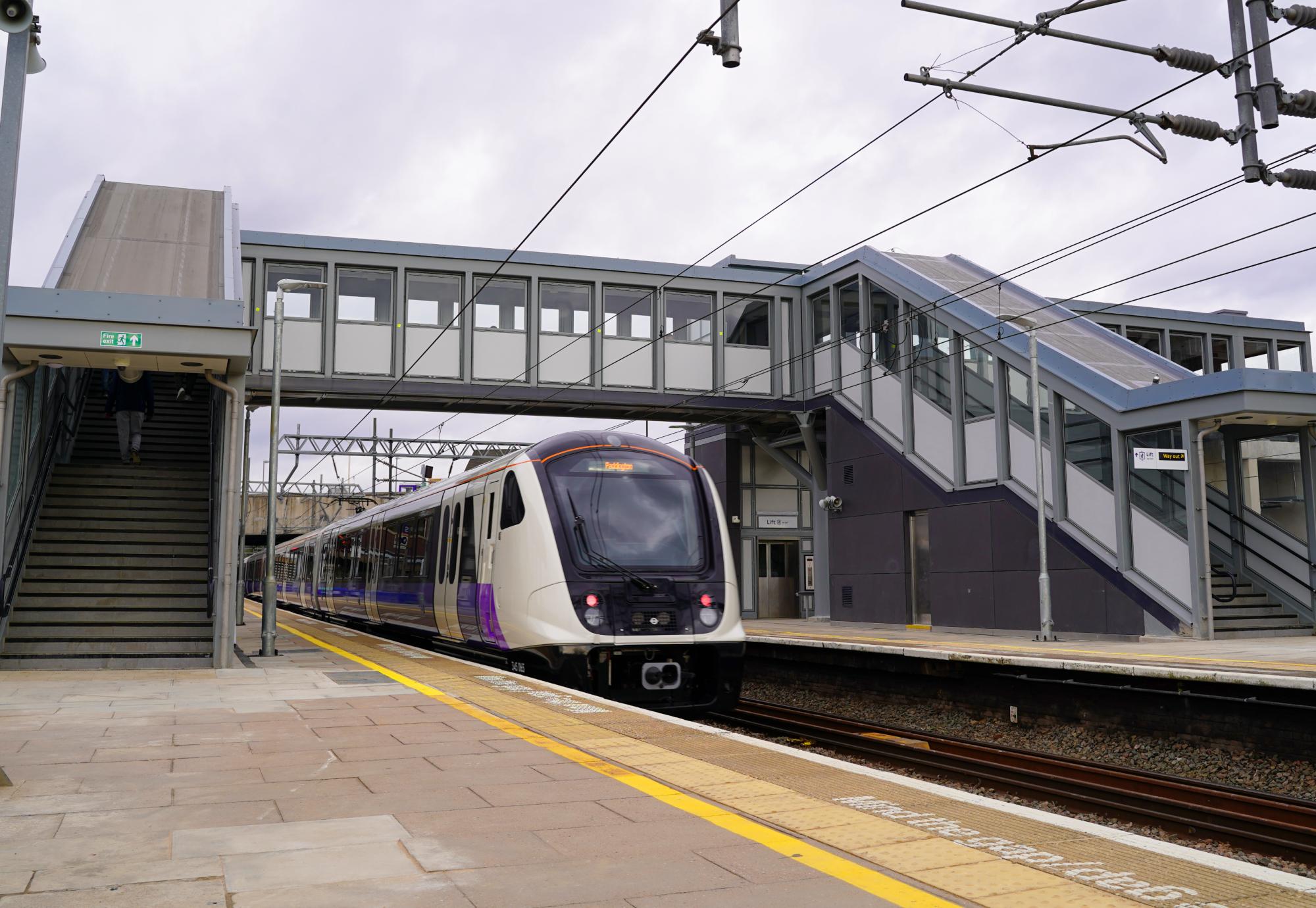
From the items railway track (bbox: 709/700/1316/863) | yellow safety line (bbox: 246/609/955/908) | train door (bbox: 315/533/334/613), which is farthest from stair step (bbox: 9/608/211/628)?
train door (bbox: 315/533/334/613)

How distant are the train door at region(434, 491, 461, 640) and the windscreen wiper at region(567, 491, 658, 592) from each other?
3.71 metres

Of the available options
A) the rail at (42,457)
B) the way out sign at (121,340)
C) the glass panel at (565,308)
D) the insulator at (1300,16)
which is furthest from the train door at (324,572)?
the insulator at (1300,16)

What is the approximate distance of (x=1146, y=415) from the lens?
744 inches

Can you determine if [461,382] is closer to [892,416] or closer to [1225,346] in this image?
[892,416]

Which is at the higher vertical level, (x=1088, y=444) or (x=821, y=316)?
(x=821, y=316)

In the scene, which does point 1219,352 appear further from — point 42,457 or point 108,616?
point 42,457

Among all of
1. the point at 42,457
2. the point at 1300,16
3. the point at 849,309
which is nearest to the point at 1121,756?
the point at 1300,16

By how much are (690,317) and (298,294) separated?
8969mm

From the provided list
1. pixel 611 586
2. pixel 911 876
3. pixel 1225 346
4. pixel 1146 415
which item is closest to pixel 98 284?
pixel 611 586

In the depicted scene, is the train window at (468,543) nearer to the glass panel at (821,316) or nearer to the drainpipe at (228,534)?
the drainpipe at (228,534)

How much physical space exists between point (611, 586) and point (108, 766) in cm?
608

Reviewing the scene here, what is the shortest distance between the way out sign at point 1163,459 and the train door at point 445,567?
10966 mm

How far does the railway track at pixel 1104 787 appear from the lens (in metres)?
8.05

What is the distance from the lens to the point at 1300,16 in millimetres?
9156
